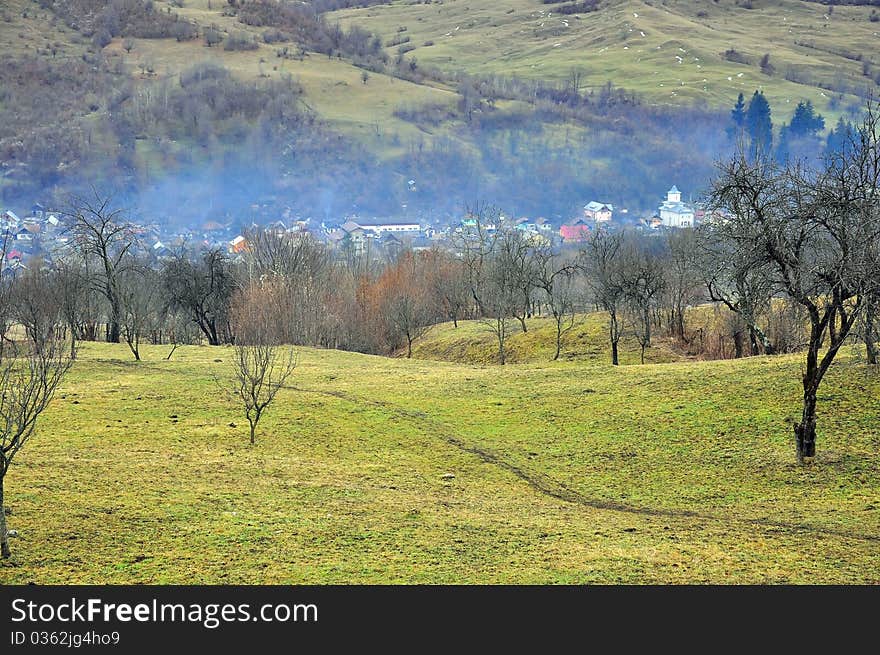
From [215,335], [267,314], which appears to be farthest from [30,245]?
[267,314]

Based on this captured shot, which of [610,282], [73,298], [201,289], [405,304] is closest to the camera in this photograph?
[73,298]

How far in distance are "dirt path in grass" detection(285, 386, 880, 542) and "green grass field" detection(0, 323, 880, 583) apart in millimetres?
92

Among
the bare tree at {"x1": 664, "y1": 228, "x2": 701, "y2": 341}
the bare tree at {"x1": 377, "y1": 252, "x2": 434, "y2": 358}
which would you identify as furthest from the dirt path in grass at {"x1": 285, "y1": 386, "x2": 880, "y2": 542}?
the bare tree at {"x1": 377, "y1": 252, "x2": 434, "y2": 358}

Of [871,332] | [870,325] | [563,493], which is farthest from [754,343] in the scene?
[563,493]

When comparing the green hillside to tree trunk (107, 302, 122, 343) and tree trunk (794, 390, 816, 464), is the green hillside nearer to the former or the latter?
tree trunk (107, 302, 122, 343)

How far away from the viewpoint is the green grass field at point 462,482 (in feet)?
53.2

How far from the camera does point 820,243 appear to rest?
77.2ft

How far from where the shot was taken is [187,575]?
15.1 metres

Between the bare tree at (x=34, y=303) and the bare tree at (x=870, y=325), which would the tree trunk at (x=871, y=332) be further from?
the bare tree at (x=34, y=303)

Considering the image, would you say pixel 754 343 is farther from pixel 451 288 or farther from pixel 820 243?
pixel 451 288

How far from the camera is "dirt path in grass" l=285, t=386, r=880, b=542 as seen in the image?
1911 cm

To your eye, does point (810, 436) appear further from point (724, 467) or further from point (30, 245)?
point (30, 245)

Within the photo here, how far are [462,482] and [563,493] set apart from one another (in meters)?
2.75

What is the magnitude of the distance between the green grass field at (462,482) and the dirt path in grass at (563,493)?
0.09 meters
